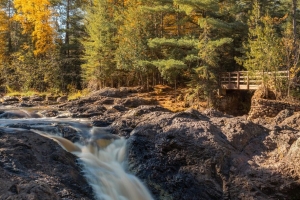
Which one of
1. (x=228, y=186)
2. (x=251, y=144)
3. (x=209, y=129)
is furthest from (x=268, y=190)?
(x=209, y=129)

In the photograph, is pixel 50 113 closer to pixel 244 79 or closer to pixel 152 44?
pixel 152 44

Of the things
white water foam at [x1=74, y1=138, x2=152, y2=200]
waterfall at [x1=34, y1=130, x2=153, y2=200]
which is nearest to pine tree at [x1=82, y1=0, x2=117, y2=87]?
waterfall at [x1=34, y1=130, x2=153, y2=200]

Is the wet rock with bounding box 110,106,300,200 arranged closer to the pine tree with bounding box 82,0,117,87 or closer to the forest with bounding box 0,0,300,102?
the forest with bounding box 0,0,300,102

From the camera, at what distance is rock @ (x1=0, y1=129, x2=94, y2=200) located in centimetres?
421

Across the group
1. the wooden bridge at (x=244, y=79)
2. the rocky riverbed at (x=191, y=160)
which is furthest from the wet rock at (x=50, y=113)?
the wooden bridge at (x=244, y=79)

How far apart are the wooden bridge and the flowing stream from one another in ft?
33.5

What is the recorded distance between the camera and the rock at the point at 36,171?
166 inches

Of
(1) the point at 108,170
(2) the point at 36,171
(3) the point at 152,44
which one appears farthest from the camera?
(3) the point at 152,44

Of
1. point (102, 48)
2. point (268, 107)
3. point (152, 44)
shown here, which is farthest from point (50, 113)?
point (102, 48)

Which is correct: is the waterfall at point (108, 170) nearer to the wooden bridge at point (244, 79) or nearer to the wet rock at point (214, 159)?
the wet rock at point (214, 159)

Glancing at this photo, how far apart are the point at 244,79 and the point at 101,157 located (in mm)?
12982

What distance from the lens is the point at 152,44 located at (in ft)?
64.5

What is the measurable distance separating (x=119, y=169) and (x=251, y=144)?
3.14 m

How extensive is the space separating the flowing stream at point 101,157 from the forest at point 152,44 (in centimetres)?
1042
